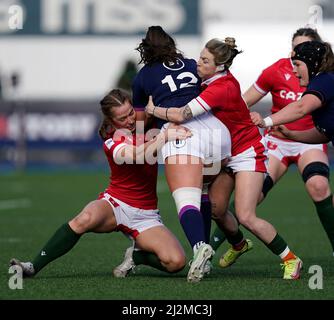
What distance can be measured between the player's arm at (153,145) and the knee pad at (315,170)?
1709 mm

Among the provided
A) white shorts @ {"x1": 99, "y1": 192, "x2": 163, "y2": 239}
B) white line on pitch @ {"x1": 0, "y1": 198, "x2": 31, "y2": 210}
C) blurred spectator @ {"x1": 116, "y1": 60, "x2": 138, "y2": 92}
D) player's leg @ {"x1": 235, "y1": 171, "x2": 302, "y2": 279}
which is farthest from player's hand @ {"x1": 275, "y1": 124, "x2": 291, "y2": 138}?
blurred spectator @ {"x1": 116, "y1": 60, "x2": 138, "y2": 92}

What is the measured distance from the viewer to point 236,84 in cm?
788

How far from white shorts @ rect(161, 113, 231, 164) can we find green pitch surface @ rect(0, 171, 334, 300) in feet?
2.92

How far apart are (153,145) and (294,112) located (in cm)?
102

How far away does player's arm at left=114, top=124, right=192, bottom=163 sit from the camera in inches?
303

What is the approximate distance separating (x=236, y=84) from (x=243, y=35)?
74.1 ft

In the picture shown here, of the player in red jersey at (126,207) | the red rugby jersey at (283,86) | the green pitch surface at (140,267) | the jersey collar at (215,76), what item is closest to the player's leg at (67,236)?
the player in red jersey at (126,207)

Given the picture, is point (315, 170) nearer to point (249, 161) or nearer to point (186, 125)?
point (249, 161)

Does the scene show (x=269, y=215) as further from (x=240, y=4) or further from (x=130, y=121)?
(x=240, y=4)

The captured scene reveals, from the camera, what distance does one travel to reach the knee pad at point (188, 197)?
7.71 meters

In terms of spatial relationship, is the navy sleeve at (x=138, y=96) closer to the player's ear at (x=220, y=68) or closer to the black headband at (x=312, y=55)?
the player's ear at (x=220, y=68)

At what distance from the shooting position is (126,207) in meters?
8.05

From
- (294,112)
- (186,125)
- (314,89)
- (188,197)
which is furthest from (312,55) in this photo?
(188,197)

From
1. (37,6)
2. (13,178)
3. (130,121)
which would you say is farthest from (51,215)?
(37,6)
